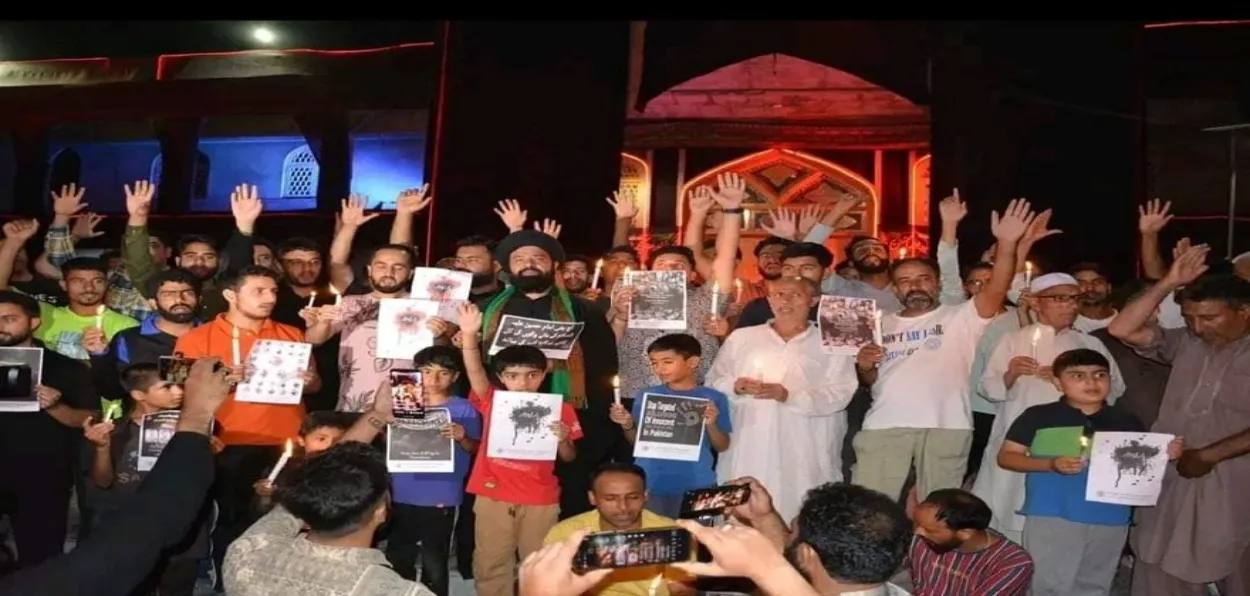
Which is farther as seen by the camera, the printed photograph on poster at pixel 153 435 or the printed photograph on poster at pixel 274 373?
the printed photograph on poster at pixel 274 373

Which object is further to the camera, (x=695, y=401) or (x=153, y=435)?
(x=695, y=401)

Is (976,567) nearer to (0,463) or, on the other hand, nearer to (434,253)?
(0,463)

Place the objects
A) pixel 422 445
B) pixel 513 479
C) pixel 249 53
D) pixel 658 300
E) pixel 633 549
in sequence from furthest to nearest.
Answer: pixel 249 53, pixel 658 300, pixel 513 479, pixel 422 445, pixel 633 549

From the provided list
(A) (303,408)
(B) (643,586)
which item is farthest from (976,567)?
(A) (303,408)

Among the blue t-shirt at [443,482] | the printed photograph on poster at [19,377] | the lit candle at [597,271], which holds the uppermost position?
the lit candle at [597,271]

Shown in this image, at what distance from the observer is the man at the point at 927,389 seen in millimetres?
5180

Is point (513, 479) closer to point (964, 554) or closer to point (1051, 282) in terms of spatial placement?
point (964, 554)

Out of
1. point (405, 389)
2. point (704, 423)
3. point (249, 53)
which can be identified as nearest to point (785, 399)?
point (704, 423)

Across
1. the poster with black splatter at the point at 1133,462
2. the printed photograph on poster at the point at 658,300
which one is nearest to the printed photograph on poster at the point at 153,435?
the printed photograph on poster at the point at 658,300

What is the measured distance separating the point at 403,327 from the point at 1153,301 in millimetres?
3734

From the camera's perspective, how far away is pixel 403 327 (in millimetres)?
5039

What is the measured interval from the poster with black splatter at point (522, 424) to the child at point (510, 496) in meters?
0.07

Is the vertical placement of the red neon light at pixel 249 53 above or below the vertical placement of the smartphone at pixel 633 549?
above

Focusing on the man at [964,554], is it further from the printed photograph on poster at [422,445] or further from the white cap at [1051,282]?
the printed photograph on poster at [422,445]
